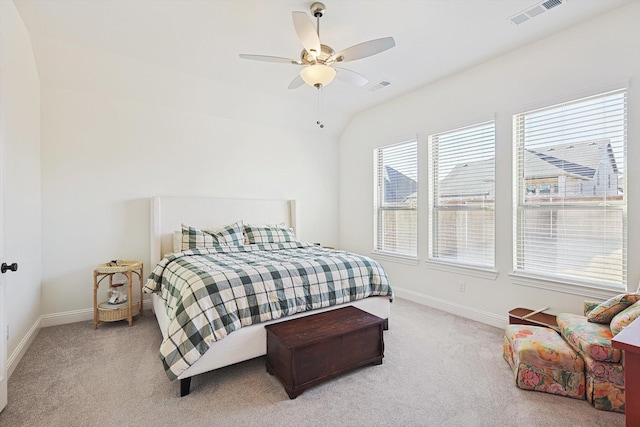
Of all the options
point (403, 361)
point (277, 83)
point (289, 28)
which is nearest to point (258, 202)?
point (277, 83)

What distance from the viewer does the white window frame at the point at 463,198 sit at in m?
3.52

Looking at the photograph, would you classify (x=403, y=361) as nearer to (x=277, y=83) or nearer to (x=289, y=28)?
(x=289, y=28)

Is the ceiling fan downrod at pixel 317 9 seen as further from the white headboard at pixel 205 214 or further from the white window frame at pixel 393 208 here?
the white headboard at pixel 205 214

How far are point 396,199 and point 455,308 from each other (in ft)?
5.54

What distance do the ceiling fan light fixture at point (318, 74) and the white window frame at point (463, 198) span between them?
206 centimetres

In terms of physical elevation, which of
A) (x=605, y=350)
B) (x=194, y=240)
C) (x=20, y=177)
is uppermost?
(x=20, y=177)

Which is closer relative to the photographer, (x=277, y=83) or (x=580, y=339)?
(x=580, y=339)

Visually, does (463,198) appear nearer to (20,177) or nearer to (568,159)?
(568,159)

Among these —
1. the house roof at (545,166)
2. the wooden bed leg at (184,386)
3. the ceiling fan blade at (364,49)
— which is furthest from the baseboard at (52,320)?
the house roof at (545,166)

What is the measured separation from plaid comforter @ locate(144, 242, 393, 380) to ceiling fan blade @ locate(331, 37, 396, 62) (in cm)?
175

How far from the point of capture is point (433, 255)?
412cm

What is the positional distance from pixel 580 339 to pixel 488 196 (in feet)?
5.87

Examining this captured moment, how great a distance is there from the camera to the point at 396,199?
4.66 meters

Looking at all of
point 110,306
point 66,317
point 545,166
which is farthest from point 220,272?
point 545,166
